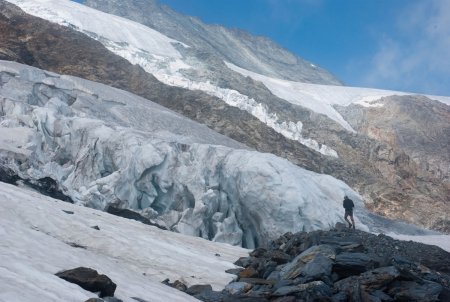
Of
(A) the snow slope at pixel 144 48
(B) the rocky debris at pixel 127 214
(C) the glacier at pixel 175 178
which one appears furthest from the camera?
(A) the snow slope at pixel 144 48

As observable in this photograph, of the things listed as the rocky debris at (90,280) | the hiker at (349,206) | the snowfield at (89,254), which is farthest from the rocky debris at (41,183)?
the rocky debris at (90,280)

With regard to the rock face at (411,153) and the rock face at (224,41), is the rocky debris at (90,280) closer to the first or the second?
the rock face at (411,153)

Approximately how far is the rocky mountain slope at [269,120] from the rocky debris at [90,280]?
33.4 m

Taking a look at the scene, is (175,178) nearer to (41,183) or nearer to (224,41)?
(41,183)

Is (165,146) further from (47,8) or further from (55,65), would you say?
(47,8)

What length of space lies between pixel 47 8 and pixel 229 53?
55688mm

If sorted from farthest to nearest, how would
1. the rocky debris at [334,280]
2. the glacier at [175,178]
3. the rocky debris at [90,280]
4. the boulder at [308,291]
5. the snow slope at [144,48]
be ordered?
the snow slope at [144,48]
the glacier at [175,178]
the rocky debris at [334,280]
the boulder at [308,291]
the rocky debris at [90,280]

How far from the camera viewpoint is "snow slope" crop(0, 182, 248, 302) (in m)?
6.25

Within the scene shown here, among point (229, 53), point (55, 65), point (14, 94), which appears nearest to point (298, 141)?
point (55, 65)

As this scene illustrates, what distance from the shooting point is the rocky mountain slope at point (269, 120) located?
1681 inches

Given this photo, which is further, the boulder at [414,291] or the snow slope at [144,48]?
the snow slope at [144,48]

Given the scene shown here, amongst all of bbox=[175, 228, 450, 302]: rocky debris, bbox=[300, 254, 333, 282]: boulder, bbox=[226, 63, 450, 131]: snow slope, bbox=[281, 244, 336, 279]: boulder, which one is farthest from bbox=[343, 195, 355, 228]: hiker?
bbox=[226, 63, 450, 131]: snow slope

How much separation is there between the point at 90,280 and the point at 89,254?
255 centimetres

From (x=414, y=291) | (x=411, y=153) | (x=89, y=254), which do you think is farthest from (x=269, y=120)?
(x=89, y=254)
